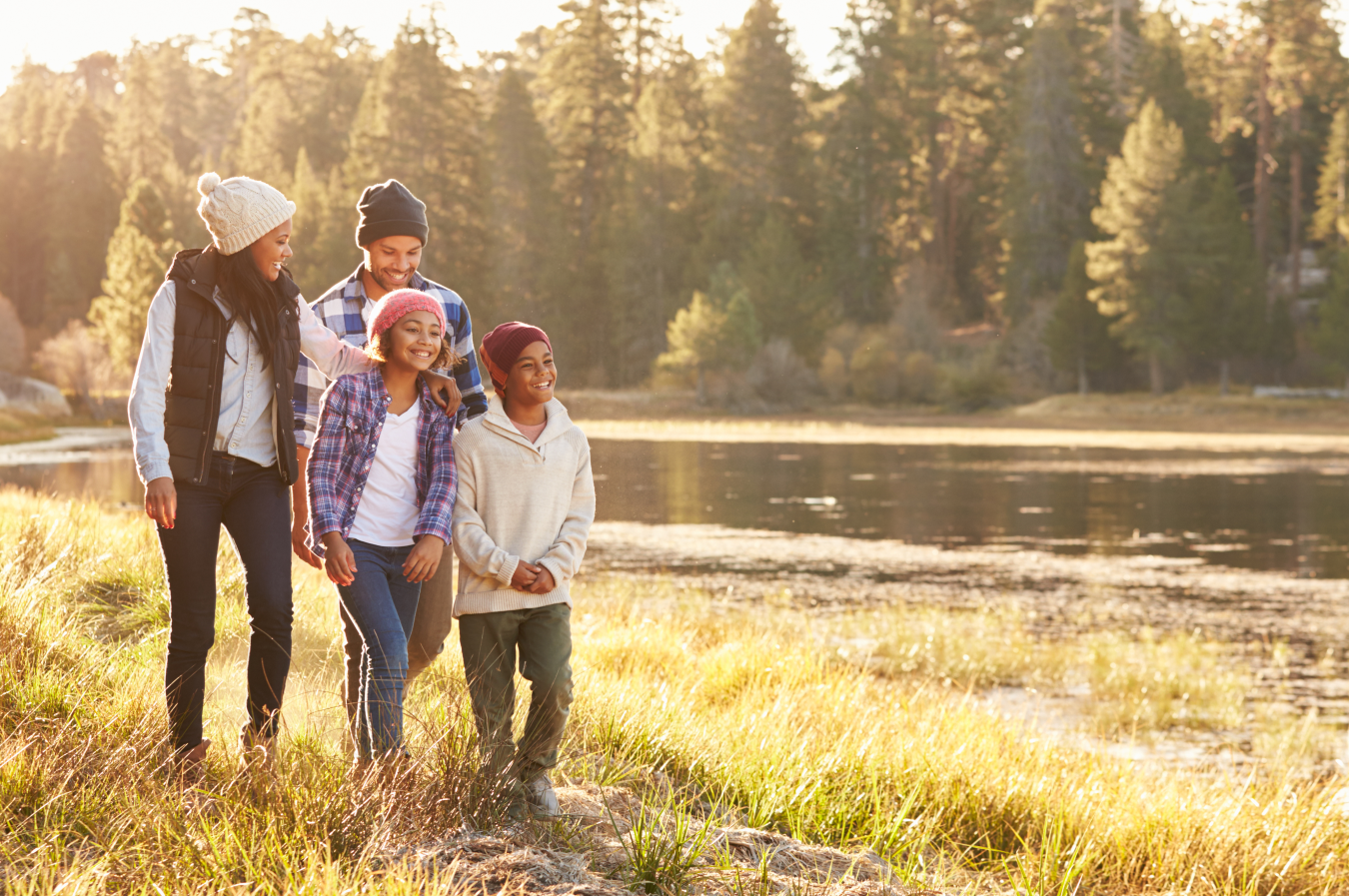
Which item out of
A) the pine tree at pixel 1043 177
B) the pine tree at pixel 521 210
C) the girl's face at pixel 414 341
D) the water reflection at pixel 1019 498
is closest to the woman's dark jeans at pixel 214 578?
the girl's face at pixel 414 341

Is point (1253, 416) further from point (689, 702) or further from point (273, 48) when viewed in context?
point (273, 48)

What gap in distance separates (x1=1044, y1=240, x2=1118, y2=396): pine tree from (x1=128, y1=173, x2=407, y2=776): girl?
50073mm

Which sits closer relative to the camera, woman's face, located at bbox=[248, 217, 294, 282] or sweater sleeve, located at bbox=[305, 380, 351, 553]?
sweater sleeve, located at bbox=[305, 380, 351, 553]

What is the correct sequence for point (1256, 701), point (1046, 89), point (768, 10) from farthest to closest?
1. point (768, 10)
2. point (1046, 89)
3. point (1256, 701)

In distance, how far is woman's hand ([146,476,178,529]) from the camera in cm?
330

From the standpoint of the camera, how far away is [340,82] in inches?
2862

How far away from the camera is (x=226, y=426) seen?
3518mm

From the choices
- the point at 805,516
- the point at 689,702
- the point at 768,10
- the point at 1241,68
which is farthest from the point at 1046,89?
the point at 689,702

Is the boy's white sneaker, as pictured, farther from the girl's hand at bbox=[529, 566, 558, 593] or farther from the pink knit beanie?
the pink knit beanie

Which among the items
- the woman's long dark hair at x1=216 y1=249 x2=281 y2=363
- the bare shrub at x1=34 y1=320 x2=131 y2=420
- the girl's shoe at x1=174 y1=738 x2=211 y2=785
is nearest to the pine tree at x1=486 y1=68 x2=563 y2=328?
the bare shrub at x1=34 y1=320 x2=131 y2=420

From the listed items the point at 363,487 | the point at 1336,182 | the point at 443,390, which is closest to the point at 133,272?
the point at 443,390

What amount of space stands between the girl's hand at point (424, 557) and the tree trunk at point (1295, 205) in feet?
191

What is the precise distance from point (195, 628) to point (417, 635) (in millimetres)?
640

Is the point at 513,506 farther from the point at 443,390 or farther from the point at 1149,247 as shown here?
the point at 1149,247
